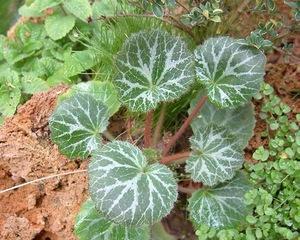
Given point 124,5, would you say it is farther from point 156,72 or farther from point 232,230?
point 232,230

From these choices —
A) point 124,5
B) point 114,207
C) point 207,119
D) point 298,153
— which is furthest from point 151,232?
point 124,5

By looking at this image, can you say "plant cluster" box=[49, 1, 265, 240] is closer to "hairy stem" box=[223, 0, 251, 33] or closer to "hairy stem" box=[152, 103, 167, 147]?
"hairy stem" box=[152, 103, 167, 147]

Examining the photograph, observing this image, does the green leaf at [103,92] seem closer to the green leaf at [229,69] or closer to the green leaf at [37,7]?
the green leaf at [229,69]

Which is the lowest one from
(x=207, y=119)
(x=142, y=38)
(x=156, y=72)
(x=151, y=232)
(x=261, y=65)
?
(x=151, y=232)

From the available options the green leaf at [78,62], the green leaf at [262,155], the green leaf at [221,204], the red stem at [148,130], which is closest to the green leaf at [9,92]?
the green leaf at [78,62]

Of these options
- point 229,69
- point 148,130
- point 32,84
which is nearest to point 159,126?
point 148,130

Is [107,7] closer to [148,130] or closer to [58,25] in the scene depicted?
[58,25]
